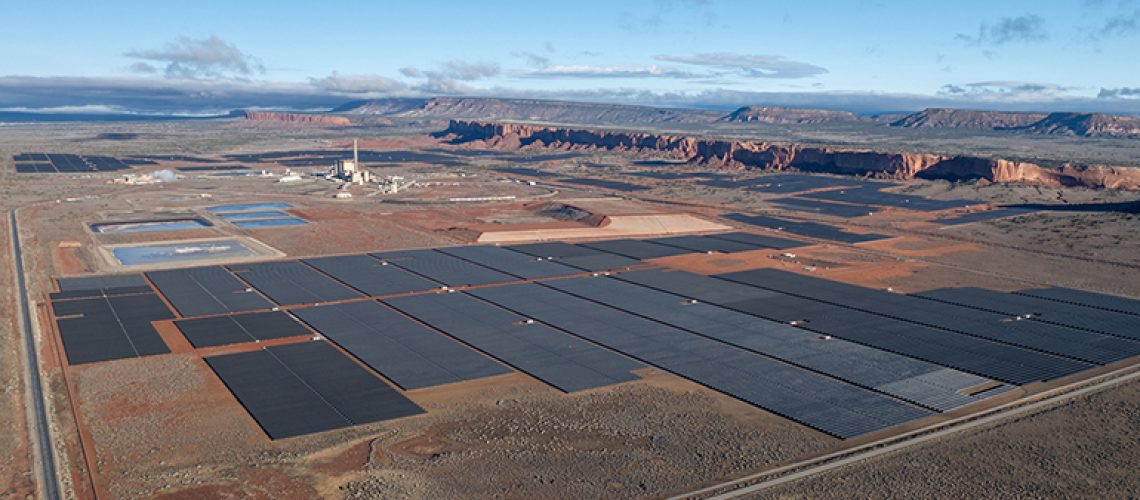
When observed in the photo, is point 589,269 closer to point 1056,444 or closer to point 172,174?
point 1056,444

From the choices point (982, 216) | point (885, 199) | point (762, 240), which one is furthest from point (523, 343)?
point (885, 199)

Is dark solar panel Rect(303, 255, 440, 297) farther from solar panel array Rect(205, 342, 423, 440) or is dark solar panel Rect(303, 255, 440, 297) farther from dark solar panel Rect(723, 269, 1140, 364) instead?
dark solar panel Rect(723, 269, 1140, 364)

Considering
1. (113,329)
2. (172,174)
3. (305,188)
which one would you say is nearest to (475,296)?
(113,329)

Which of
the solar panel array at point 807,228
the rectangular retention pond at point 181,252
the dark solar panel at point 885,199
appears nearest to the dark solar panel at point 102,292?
the rectangular retention pond at point 181,252

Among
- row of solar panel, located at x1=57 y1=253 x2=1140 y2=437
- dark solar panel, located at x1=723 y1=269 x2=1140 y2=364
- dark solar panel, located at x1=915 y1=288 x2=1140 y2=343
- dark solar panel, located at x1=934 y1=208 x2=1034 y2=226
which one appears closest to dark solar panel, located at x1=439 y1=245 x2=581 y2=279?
row of solar panel, located at x1=57 y1=253 x2=1140 y2=437

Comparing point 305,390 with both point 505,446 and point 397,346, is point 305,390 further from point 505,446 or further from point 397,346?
point 505,446
